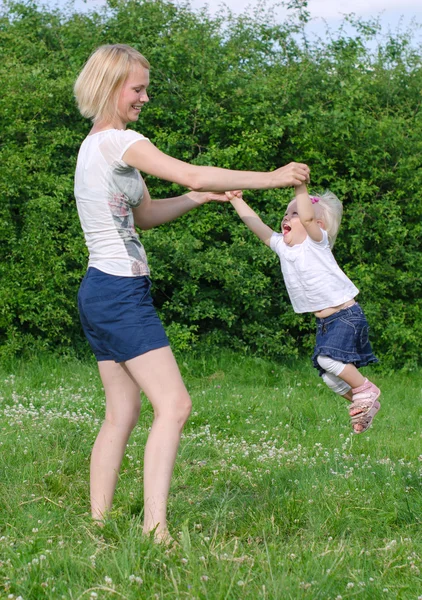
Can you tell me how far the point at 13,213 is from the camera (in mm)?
9492

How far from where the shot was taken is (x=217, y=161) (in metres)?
9.93

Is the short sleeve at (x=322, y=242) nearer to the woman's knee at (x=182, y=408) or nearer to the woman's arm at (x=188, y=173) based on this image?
the woman's arm at (x=188, y=173)

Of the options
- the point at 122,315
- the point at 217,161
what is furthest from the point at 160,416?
the point at 217,161

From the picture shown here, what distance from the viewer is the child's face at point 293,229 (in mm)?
4852

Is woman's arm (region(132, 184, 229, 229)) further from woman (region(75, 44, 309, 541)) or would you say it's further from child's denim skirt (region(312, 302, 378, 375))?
child's denim skirt (region(312, 302, 378, 375))

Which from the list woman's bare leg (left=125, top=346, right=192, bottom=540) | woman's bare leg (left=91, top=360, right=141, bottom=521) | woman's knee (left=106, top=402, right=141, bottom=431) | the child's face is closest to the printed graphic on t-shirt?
woman's bare leg (left=125, top=346, right=192, bottom=540)

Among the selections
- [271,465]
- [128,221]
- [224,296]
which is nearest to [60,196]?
[224,296]

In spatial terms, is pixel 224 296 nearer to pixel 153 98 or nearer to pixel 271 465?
pixel 153 98

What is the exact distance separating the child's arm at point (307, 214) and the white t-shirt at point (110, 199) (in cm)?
97

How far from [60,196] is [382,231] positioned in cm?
381

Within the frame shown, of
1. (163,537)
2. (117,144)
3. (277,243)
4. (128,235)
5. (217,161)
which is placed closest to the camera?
(163,537)

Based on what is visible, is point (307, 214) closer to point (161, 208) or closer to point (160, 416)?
point (161, 208)

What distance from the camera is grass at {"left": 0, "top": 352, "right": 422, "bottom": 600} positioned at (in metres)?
3.31

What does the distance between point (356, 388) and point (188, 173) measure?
5.67ft
